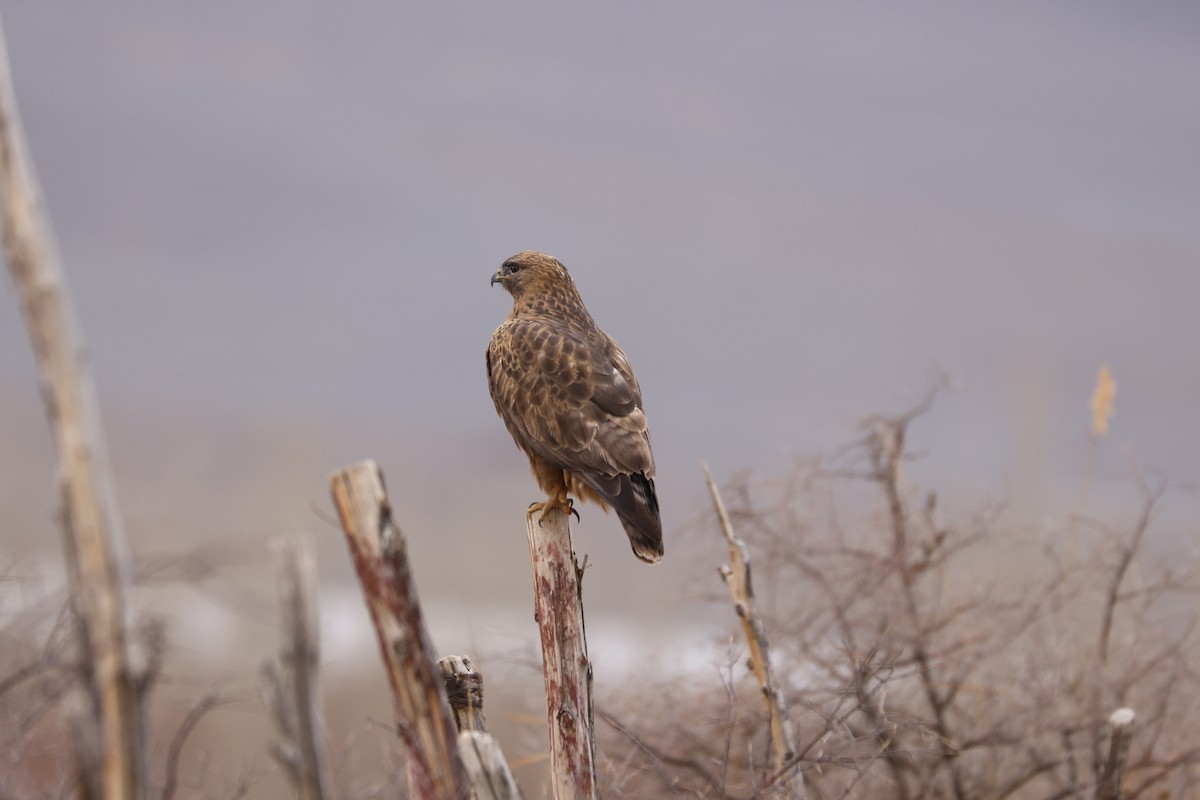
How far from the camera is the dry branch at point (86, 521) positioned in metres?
2.19

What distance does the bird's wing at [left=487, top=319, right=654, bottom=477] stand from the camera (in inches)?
187

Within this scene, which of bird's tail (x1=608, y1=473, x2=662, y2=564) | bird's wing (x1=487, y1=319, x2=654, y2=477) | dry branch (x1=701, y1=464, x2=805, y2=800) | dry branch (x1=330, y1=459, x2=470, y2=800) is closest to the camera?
dry branch (x1=330, y1=459, x2=470, y2=800)

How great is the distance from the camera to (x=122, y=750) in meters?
2.21

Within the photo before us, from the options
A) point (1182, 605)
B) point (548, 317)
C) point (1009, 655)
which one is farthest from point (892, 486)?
point (548, 317)

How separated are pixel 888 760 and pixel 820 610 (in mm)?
858

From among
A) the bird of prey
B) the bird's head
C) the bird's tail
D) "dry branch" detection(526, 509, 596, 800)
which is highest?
the bird's head

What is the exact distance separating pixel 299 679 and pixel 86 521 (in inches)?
20.6

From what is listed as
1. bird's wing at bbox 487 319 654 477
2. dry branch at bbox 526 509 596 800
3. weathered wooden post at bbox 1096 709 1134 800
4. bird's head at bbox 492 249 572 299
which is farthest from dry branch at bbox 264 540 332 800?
bird's head at bbox 492 249 572 299

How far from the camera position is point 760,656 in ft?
14.7

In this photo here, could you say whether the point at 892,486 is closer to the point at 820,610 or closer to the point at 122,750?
the point at 820,610

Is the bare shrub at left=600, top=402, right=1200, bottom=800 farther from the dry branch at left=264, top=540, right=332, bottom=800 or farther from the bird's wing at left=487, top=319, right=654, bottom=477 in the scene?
the dry branch at left=264, top=540, right=332, bottom=800

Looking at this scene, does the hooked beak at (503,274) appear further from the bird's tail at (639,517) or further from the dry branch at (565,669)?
the dry branch at (565,669)

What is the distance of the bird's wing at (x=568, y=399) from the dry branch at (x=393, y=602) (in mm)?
1954

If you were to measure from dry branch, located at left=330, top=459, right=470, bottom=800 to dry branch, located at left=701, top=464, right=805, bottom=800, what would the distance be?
180 cm
